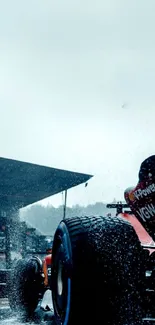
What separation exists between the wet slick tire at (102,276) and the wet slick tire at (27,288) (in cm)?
251

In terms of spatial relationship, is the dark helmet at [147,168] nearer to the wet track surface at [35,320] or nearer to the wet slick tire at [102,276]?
the wet slick tire at [102,276]

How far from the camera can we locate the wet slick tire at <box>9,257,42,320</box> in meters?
4.87

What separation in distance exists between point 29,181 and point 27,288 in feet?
79.9

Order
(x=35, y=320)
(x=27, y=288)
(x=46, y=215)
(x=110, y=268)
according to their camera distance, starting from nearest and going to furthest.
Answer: (x=110, y=268), (x=35, y=320), (x=27, y=288), (x=46, y=215)

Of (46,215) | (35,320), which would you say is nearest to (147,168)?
(35,320)

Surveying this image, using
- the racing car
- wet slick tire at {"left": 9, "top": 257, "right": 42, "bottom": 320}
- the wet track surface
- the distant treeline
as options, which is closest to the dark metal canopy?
wet slick tire at {"left": 9, "top": 257, "right": 42, "bottom": 320}

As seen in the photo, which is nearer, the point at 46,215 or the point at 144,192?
the point at 144,192

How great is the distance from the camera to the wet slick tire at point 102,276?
228 cm

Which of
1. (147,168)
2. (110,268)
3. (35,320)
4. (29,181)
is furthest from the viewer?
(29,181)

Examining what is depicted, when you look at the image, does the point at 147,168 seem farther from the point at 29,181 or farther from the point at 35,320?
the point at 29,181

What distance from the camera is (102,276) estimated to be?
2281 mm

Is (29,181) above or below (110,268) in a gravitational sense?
above

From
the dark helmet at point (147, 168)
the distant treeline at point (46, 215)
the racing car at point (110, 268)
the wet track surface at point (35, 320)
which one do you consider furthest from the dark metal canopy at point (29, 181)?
the distant treeline at point (46, 215)

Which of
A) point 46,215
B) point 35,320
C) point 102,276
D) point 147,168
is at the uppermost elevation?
point 46,215
